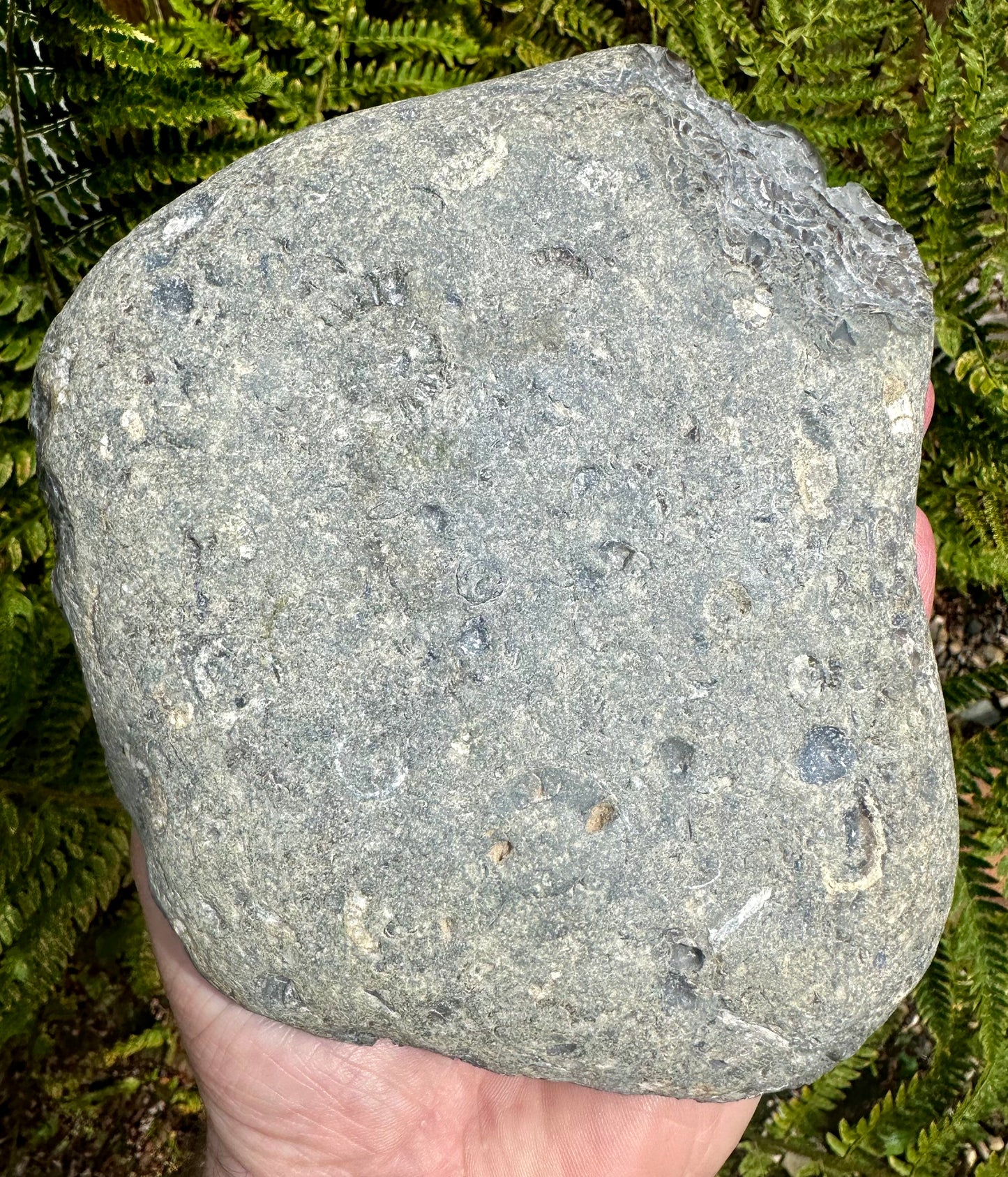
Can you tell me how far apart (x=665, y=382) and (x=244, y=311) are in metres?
0.75

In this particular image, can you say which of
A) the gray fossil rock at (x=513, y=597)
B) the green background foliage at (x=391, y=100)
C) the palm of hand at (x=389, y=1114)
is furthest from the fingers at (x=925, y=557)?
the palm of hand at (x=389, y=1114)

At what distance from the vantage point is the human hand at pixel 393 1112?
2.27 m

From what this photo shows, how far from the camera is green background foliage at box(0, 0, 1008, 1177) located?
2707mm

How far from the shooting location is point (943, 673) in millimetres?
3709

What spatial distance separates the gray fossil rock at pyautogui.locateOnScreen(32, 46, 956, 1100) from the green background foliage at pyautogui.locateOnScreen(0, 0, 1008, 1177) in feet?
3.91

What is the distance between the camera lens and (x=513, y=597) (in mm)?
1756

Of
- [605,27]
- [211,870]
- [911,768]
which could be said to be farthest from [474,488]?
[605,27]

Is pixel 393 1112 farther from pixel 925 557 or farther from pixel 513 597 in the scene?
pixel 925 557

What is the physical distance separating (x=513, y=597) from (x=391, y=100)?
208 centimetres

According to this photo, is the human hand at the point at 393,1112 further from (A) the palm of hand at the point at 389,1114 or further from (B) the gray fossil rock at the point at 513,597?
(B) the gray fossil rock at the point at 513,597

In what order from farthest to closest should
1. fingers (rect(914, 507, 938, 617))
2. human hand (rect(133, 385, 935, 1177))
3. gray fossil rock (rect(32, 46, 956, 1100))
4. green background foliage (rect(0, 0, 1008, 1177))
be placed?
green background foliage (rect(0, 0, 1008, 1177)) → fingers (rect(914, 507, 938, 617)) → human hand (rect(133, 385, 935, 1177)) → gray fossil rock (rect(32, 46, 956, 1100))

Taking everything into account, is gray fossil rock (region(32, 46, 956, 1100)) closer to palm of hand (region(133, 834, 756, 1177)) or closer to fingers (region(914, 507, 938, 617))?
palm of hand (region(133, 834, 756, 1177))

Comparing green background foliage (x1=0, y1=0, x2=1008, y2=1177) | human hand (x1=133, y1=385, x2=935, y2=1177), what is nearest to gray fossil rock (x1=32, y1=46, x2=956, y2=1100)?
human hand (x1=133, y1=385, x2=935, y2=1177)

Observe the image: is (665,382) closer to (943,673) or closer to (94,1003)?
(943,673)
